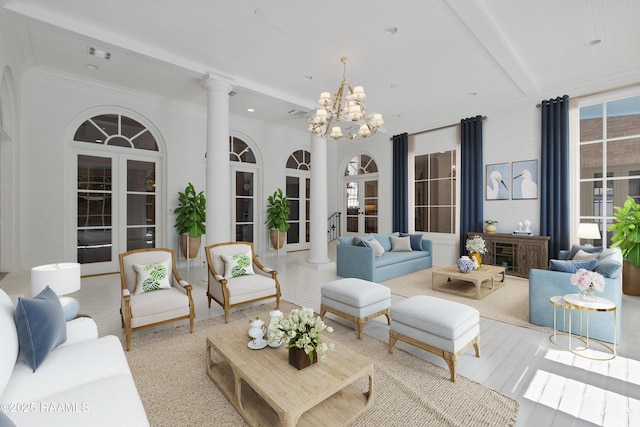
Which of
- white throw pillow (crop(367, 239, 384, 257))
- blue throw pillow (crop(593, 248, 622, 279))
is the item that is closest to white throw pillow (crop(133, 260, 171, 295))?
white throw pillow (crop(367, 239, 384, 257))

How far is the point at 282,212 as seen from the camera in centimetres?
812

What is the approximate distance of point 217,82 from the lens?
5.10 m

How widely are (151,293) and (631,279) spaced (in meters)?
6.76

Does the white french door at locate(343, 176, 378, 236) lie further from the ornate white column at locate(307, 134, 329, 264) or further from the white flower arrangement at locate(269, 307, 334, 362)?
the white flower arrangement at locate(269, 307, 334, 362)

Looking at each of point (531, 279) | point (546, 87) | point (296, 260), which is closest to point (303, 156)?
point (296, 260)

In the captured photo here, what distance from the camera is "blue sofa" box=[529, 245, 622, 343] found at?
3018 millimetres

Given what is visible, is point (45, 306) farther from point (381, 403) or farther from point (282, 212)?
point (282, 212)

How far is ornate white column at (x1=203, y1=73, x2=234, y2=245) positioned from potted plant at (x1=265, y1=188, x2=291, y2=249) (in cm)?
288

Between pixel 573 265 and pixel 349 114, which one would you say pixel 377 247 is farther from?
pixel 573 265

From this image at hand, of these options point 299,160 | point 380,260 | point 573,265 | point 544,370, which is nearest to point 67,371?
point 544,370

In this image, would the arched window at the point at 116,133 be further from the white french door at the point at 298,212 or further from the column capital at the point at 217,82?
the white french door at the point at 298,212

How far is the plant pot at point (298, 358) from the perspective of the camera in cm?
195

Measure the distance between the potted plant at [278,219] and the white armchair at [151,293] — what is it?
4379 mm

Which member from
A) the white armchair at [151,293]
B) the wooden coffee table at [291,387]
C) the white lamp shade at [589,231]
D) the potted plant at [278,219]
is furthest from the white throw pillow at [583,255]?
the potted plant at [278,219]
